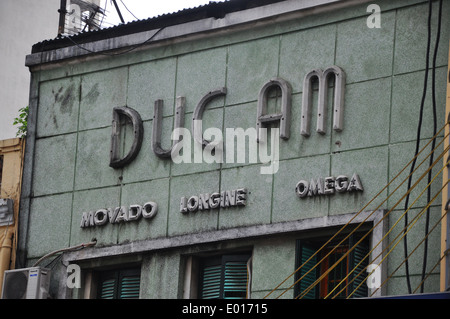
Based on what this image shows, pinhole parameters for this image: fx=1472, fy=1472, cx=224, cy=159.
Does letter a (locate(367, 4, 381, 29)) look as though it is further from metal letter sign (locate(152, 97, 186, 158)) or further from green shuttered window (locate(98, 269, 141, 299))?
green shuttered window (locate(98, 269, 141, 299))

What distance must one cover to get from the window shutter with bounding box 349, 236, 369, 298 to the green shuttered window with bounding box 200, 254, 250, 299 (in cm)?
210

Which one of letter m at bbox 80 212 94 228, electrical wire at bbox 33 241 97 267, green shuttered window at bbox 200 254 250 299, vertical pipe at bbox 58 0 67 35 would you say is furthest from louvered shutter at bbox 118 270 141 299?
vertical pipe at bbox 58 0 67 35

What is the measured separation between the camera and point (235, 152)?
80.4 ft

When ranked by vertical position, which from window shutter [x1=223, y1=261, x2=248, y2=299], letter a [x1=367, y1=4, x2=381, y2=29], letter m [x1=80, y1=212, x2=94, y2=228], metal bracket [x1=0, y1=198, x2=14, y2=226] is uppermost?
letter a [x1=367, y1=4, x2=381, y2=29]

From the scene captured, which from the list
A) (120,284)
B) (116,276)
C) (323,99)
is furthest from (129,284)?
(323,99)

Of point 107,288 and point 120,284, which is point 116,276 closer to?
point 120,284

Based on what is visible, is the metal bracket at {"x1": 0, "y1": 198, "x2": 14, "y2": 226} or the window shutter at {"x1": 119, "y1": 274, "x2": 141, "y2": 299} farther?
the metal bracket at {"x1": 0, "y1": 198, "x2": 14, "y2": 226}

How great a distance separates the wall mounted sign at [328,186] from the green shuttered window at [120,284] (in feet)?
12.2

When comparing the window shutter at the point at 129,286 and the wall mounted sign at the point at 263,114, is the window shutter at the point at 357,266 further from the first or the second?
the window shutter at the point at 129,286

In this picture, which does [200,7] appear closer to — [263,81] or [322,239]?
[263,81]

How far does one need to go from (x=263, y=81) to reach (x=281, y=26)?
0.97 meters

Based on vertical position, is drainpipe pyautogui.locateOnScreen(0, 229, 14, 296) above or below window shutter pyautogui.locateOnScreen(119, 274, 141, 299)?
above

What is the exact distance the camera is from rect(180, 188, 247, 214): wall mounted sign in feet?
79.4
